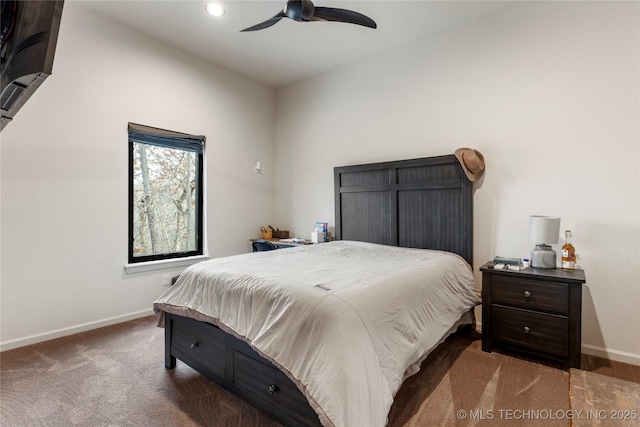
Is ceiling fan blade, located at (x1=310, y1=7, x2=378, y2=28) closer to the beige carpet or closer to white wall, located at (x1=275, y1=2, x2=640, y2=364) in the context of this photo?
white wall, located at (x1=275, y1=2, x2=640, y2=364)

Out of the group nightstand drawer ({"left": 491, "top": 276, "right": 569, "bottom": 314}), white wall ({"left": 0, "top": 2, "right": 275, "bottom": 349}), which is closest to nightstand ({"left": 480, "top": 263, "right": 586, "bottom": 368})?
nightstand drawer ({"left": 491, "top": 276, "right": 569, "bottom": 314})

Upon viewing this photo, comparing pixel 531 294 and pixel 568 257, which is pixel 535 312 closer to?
pixel 531 294

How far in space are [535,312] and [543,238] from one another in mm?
564

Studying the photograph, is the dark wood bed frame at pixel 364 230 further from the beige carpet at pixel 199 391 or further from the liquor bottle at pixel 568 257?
the liquor bottle at pixel 568 257

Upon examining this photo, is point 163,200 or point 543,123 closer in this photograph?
point 543,123

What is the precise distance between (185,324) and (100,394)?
0.62 metres

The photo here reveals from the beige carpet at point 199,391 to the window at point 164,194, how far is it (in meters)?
1.30

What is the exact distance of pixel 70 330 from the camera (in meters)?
2.89

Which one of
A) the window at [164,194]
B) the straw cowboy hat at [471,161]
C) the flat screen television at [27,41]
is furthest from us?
the window at [164,194]

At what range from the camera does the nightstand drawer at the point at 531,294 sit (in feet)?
7.25

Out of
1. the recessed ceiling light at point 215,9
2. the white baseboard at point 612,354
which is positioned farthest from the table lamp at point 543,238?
the recessed ceiling light at point 215,9

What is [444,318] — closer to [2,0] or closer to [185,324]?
[185,324]

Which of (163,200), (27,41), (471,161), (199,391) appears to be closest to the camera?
(27,41)

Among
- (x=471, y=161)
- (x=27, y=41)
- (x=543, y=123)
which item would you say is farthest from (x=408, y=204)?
(x=27, y=41)
